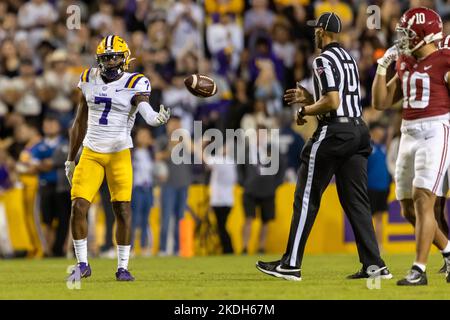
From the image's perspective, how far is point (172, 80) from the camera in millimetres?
18078

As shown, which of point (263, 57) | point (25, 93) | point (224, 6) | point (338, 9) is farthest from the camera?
point (224, 6)

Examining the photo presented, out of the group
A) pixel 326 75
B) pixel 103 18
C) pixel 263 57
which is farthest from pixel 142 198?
pixel 326 75

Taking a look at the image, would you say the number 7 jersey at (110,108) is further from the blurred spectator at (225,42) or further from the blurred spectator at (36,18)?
the blurred spectator at (36,18)

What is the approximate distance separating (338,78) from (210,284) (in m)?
2.07

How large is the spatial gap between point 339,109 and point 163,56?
952cm

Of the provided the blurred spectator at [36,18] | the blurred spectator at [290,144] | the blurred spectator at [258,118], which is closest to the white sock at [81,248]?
the blurred spectator at [258,118]

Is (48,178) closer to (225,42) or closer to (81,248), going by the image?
(225,42)

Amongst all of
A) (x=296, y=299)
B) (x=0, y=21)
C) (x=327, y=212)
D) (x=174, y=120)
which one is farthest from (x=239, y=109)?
(x=296, y=299)

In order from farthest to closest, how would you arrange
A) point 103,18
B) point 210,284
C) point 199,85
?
point 103,18
point 199,85
point 210,284

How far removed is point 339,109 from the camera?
30.1ft

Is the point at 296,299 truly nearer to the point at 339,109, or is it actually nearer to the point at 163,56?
the point at 339,109

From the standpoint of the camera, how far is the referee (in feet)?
29.9

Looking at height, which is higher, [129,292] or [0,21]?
[0,21]

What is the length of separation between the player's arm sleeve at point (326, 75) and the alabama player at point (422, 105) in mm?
384
